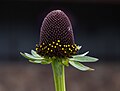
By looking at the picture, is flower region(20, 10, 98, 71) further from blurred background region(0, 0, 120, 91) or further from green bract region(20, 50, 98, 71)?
blurred background region(0, 0, 120, 91)

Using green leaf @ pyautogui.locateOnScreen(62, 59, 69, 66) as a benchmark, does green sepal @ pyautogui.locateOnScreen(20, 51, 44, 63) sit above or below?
above

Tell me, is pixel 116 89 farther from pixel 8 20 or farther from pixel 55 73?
pixel 55 73

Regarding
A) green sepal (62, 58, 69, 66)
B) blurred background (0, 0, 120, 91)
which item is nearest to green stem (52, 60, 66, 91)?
green sepal (62, 58, 69, 66)

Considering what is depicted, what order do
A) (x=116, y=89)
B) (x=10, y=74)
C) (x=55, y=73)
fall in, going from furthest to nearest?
(x=116, y=89) → (x=10, y=74) → (x=55, y=73)

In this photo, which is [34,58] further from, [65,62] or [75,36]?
[75,36]

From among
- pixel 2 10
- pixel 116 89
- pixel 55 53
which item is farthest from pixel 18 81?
pixel 55 53

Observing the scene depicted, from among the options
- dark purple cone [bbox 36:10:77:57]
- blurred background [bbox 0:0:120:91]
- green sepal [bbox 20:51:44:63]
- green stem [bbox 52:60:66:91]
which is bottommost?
blurred background [bbox 0:0:120:91]
